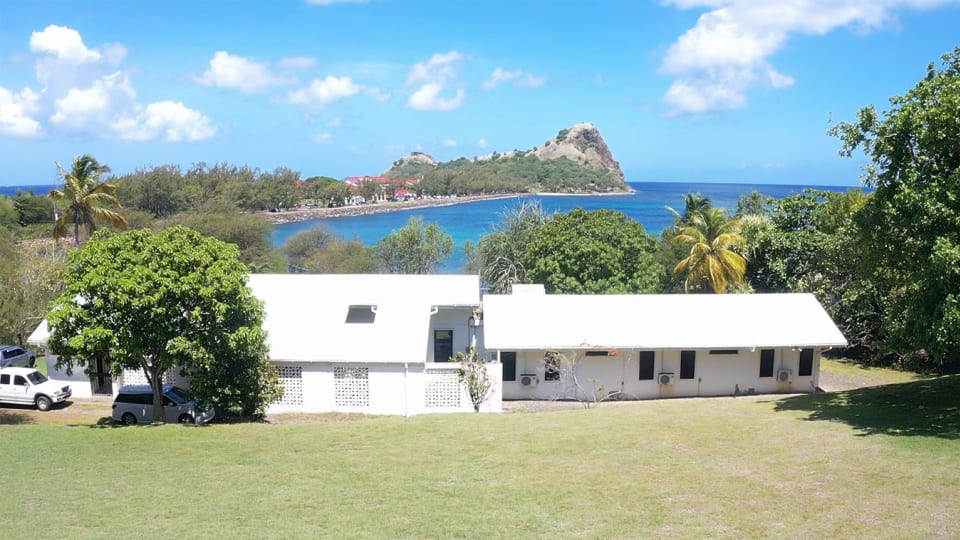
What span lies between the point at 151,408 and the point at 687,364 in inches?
666

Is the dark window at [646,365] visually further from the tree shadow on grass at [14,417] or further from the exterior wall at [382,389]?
the tree shadow on grass at [14,417]

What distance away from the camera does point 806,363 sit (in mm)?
23641

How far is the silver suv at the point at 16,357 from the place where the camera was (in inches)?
1065

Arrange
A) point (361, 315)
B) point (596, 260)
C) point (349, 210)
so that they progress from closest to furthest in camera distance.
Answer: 1. point (361, 315)
2. point (596, 260)
3. point (349, 210)

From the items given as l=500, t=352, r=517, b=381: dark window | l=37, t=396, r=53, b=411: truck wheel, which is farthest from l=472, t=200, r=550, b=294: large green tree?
l=37, t=396, r=53, b=411: truck wheel

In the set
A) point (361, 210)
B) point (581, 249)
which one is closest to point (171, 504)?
point (581, 249)

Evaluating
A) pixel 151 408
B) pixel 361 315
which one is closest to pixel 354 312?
pixel 361 315

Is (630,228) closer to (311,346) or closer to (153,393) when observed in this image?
(311,346)

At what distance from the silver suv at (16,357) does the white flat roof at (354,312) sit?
1016 cm

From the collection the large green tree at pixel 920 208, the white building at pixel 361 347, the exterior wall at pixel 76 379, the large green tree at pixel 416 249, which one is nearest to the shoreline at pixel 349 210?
the large green tree at pixel 416 249

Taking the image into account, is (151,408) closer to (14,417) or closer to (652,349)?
(14,417)

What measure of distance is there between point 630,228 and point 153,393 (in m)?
20.5

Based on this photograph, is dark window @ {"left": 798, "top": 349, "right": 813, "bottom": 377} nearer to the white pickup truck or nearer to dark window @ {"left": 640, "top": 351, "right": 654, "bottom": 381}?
dark window @ {"left": 640, "top": 351, "right": 654, "bottom": 381}

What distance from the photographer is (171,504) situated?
12227 mm
